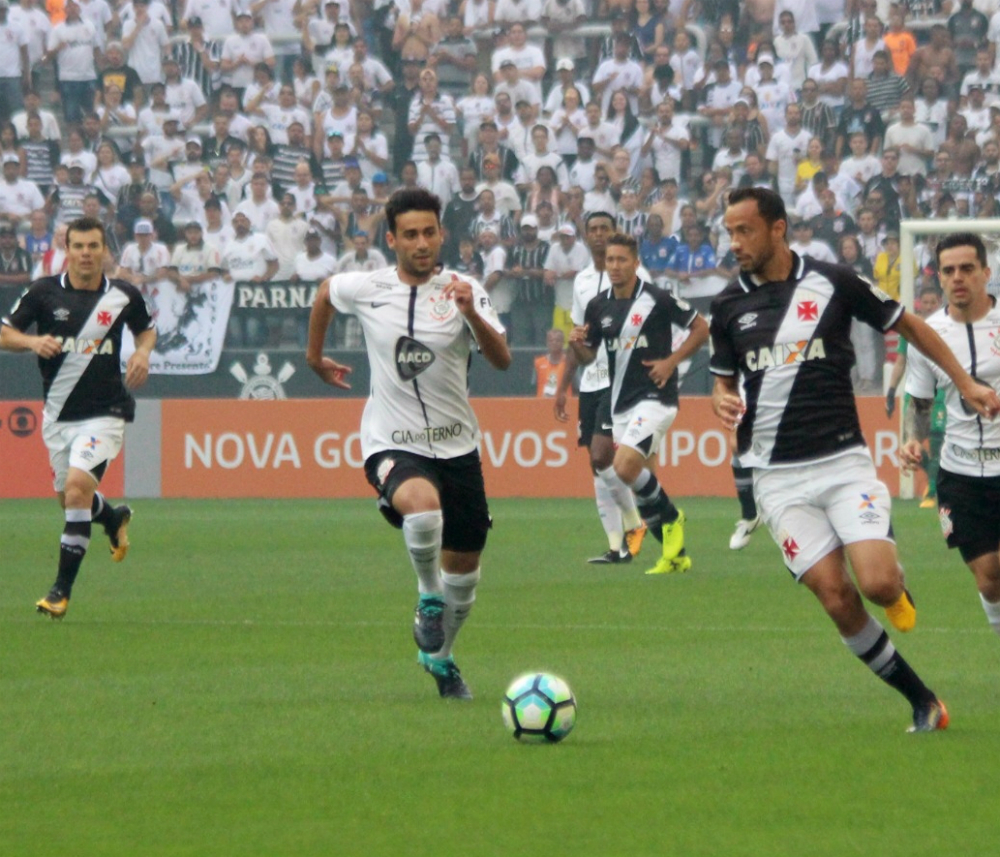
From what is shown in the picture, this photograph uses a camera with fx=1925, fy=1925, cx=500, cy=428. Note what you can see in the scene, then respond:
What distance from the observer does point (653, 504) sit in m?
13.8

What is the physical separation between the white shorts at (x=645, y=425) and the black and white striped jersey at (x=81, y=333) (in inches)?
153

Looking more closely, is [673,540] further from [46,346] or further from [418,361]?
[418,361]

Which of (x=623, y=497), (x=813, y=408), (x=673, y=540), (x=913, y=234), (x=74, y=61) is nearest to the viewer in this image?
(x=813, y=408)

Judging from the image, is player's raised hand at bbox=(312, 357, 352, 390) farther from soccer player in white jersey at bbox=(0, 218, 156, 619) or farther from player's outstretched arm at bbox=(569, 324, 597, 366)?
player's outstretched arm at bbox=(569, 324, 597, 366)

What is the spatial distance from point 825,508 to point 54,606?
5467mm

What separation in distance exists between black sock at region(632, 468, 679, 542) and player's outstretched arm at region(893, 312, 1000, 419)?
6777 millimetres

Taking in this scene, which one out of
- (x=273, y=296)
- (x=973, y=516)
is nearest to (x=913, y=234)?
(x=273, y=296)

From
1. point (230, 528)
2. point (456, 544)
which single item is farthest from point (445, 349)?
point (230, 528)

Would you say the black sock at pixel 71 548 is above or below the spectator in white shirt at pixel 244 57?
below

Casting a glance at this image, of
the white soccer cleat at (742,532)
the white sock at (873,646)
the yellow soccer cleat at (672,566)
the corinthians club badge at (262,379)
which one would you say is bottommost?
the corinthians club badge at (262,379)

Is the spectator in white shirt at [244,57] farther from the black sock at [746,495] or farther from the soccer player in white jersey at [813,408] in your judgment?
the soccer player in white jersey at [813,408]

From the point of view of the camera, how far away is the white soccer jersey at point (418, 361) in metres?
8.02

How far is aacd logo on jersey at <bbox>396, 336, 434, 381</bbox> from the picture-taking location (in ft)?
26.2

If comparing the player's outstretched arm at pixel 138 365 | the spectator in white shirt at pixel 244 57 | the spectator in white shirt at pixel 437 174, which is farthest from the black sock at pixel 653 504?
the spectator in white shirt at pixel 244 57
